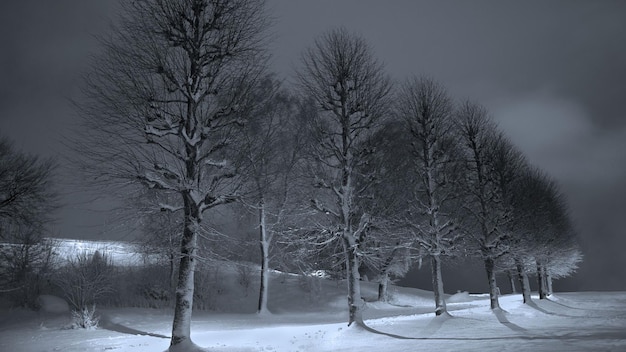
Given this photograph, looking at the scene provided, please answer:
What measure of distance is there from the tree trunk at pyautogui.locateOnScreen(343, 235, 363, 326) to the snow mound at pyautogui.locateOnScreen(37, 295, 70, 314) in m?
16.9

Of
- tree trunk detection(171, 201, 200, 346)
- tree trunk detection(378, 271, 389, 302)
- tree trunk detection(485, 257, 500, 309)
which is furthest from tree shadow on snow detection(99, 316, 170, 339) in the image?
tree trunk detection(378, 271, 389, 302)

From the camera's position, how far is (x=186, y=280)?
9.56 meters

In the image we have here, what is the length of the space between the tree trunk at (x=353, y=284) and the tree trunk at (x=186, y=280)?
5.44 m

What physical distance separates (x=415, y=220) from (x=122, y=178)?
44.0 ft

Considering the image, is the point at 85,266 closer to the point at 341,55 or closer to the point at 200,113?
the point at 200,113

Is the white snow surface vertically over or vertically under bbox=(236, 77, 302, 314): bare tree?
under

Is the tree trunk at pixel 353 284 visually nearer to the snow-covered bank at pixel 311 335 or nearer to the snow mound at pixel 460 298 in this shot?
the snow-covered bank at pixel 311 335

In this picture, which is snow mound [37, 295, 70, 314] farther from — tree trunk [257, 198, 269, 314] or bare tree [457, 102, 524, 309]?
bare tree [457, 102, 524, 309]

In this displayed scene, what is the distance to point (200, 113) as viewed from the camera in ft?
35.0

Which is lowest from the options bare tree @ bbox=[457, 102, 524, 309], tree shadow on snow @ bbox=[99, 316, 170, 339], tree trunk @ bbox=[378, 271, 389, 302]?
tree shadow on snow @ bbox=[99, 316, 170, 339]

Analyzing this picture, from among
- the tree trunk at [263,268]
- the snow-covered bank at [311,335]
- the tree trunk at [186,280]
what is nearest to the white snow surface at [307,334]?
the snow-covered bank at [311,335]

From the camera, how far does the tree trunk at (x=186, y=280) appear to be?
9211mm

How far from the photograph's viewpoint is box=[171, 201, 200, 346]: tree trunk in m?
9.21

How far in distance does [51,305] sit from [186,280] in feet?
54.3
